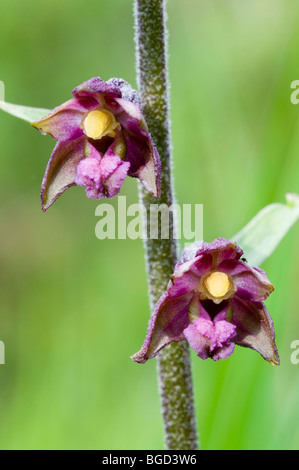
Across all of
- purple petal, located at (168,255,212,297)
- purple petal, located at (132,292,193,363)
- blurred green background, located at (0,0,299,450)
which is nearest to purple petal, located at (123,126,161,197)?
purple petal, located at (168,255,212,297)

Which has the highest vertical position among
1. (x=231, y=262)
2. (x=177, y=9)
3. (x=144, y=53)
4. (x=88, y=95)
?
(x=177, y=9)

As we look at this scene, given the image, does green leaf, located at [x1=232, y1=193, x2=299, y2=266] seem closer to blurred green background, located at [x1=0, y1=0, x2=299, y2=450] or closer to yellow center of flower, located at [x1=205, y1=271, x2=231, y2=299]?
blurred green background, located at [x1=0, y1=0, x2=299, y2=450]

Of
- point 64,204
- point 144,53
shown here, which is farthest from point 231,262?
point 64,204

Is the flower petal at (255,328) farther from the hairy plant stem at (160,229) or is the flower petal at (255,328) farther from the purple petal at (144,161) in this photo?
the purple petal at (144,161)

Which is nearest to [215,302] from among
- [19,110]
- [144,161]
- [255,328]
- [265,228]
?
[255,328]

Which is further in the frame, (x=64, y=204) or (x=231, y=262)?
(x=64, y=204)

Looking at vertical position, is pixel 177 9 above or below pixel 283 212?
above

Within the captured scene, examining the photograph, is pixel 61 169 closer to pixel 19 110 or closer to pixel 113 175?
pixel 113 175
